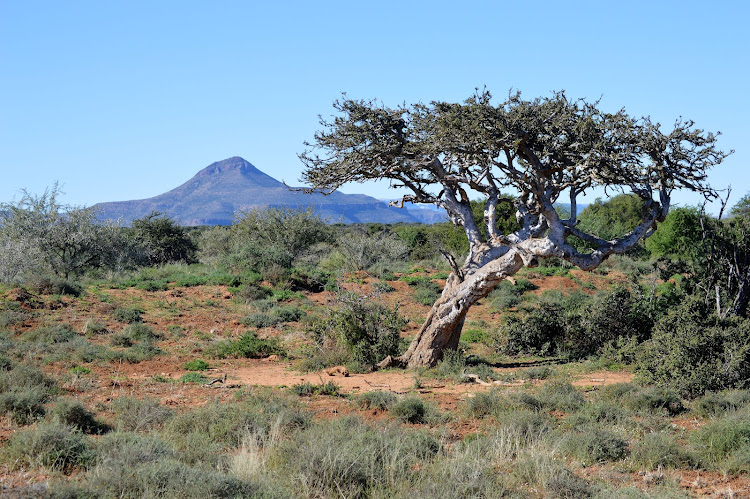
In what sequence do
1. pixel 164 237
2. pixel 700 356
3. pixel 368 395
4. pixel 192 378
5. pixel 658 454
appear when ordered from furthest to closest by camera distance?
1. pixel 164 237
2. pixel 192 378
3. pixel 700 356
4. pixel 368 395
5. pixel 658 454

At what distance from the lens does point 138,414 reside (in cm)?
792

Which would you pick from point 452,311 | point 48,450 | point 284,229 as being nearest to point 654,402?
point 452,311

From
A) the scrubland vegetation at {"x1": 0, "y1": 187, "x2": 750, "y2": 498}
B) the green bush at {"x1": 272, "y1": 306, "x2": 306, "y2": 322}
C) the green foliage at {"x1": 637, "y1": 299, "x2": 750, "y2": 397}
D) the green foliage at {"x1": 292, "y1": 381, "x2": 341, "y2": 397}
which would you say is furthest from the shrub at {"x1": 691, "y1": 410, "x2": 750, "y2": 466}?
the green bush at {"x1": 272, "y1": 306, "x2": 306, "y2": 322}

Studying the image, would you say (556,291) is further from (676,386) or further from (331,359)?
(676,386)

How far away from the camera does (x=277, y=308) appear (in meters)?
19.0

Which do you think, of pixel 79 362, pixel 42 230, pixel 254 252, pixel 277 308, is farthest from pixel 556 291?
pixel 42 230

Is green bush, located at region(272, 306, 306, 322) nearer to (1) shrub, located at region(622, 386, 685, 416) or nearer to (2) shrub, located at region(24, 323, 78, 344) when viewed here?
(2) shrub, located at region(24, 323, 78, 344)

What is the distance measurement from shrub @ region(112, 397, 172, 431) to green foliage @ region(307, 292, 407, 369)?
16.6ft

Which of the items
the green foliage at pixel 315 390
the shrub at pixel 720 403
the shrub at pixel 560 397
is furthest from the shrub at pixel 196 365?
the shrub at pixel 720 403

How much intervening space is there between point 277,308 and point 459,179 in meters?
8.55

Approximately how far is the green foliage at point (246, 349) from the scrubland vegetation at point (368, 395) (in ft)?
0.17

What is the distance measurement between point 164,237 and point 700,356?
35.3 m

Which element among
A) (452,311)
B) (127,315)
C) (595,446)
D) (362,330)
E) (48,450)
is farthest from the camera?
(127,315)

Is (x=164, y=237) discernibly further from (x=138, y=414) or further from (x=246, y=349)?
(x=138, y=414)
